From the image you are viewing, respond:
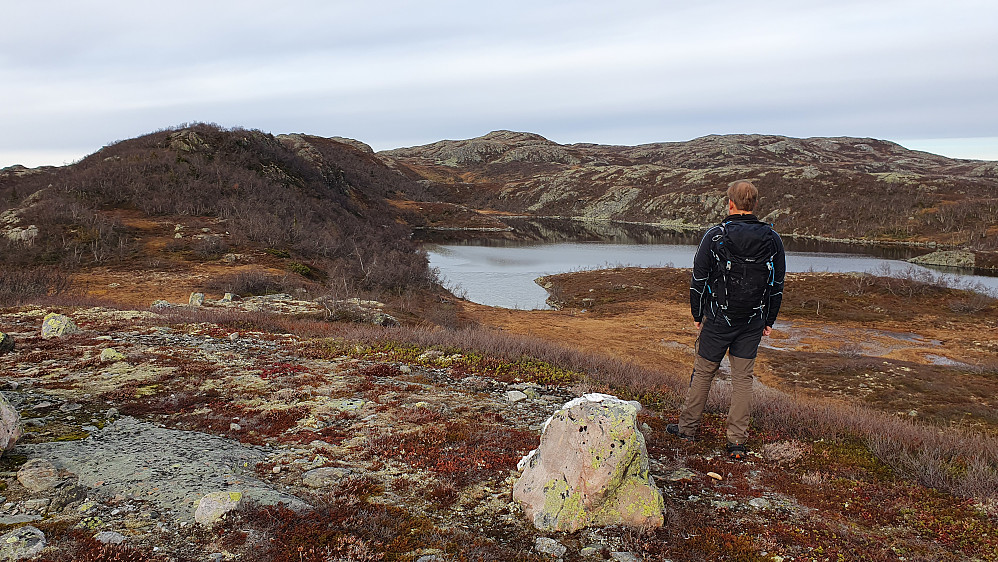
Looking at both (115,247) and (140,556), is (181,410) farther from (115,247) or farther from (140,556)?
(115,247)

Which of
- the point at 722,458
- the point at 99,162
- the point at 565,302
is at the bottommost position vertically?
the point at 565,302

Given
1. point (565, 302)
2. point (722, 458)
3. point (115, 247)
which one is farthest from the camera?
point (565, 302)

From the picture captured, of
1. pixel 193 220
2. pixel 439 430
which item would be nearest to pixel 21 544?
pixel 439 430

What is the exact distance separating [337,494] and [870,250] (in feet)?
244

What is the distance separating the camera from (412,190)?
12200cm

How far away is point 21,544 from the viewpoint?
3.47 m

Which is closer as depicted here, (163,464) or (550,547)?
(550,547)

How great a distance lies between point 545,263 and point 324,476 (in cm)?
5012

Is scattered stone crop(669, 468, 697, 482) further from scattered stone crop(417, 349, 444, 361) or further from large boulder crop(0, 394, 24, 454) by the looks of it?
large boulder crop(0, 394, 24, 454)

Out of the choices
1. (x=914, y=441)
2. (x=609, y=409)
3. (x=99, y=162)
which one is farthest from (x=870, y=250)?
(x=99, y=162)

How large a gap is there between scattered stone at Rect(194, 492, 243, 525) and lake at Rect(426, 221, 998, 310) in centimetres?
3067

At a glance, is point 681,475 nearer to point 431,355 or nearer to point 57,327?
point 431,355

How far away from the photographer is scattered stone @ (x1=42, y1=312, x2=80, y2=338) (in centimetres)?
1005

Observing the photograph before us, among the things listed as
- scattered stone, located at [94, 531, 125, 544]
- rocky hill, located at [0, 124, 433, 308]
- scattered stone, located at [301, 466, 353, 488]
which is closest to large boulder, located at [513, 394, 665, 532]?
scattered stone, located at [301, 466, 353, 488]
